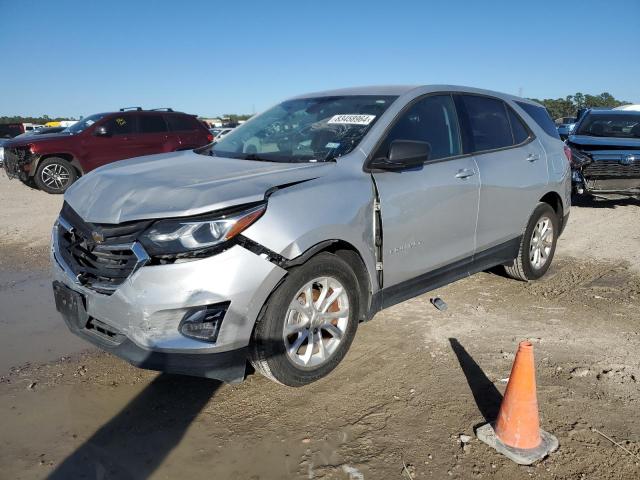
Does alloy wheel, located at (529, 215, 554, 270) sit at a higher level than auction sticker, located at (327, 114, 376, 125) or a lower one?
lower

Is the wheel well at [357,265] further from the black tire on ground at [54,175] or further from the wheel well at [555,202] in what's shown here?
the black tire on ground at [54,175]

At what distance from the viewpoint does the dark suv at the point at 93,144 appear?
1074 centimetres

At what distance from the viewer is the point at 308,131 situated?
387cm

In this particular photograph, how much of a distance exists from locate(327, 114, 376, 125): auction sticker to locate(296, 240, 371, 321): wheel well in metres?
0.96

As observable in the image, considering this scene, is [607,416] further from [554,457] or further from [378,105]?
[378,105]

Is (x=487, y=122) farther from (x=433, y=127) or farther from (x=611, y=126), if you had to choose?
(x=611, y=126)

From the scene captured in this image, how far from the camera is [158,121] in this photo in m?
12.5

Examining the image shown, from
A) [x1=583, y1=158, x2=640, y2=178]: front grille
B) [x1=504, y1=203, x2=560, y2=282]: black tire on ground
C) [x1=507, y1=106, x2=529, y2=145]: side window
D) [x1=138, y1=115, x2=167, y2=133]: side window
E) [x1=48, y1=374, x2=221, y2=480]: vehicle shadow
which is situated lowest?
[x1=48, y1=374, x2=221, y2=480]: vehicle shadow

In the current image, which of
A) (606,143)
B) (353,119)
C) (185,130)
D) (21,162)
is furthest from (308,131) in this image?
(185,130)

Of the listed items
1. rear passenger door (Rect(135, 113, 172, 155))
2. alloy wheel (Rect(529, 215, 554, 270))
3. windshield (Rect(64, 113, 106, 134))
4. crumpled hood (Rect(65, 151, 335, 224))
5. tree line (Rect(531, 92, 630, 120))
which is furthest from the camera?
tree line (Rect(531, 92, 630, 120))

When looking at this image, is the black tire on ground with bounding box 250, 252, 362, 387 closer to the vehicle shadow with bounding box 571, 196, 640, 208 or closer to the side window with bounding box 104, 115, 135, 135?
the vehicle shadow with bounding box 571, 196, 640, 208

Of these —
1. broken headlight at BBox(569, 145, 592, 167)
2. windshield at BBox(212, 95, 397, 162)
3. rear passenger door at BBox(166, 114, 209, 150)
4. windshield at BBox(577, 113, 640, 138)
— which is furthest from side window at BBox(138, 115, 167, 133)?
windshield at BBox(577, 113, 640, 138)

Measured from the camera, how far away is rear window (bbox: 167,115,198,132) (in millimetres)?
12688

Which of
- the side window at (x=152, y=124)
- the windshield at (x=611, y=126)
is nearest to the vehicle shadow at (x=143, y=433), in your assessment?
the windshield at (x=611, y=126)
